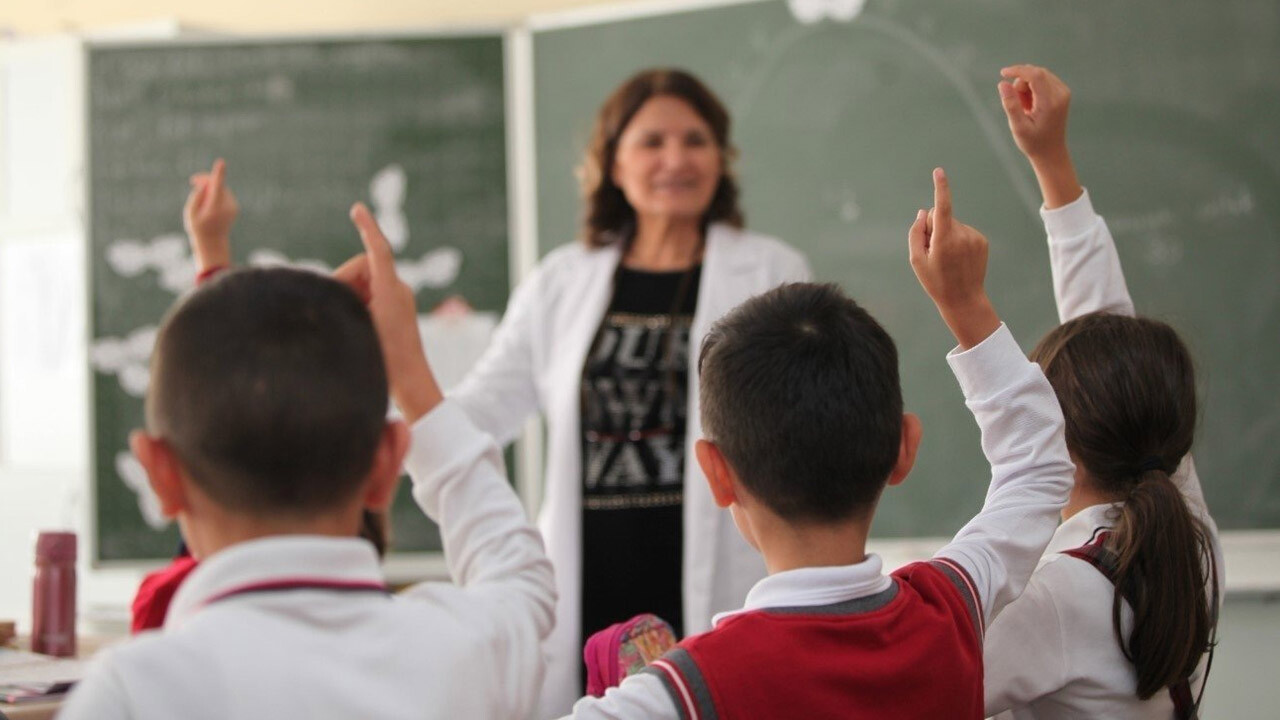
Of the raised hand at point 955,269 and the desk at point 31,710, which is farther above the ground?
the raised hand at point 955,269

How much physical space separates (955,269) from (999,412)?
0.50 ft

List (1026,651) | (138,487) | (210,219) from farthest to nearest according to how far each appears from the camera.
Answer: (138,487), (210,219), (1026,651)

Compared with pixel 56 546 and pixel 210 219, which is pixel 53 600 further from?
pixel 210 219

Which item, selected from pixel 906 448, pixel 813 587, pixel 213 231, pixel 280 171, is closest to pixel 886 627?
pixel 813 587

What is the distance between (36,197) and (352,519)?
3785mm

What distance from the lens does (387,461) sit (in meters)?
0.93

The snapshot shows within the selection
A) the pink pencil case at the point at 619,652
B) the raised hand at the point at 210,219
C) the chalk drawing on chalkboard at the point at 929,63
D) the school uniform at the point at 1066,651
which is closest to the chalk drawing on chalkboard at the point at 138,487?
the chalk drawing on chalkboard at the point at 929,63

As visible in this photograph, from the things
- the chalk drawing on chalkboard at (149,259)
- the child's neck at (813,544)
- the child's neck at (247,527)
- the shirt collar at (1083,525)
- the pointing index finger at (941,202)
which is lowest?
the shirt collar at (1083,525)

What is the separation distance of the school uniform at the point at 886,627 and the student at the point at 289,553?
136 millimetres

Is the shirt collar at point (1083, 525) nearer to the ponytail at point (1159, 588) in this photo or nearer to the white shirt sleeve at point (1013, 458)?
the ponytail at point (1159, 588)

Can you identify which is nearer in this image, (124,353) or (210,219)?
(210,219)

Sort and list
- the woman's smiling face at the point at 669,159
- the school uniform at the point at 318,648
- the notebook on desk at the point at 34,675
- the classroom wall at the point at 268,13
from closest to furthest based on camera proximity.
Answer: the school uniform at the point at 318,648, the notebook on desk at the point at 34,675, the woman's smiling face at the point at 669,159, the classroom wall at the point at 268,13

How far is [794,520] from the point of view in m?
1.11

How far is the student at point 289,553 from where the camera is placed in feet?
2.54
